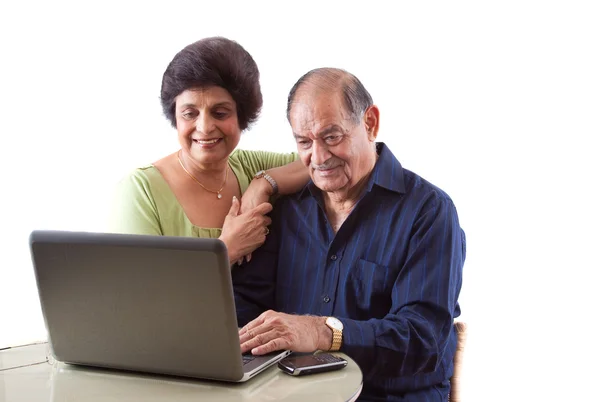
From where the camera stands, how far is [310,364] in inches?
60.7

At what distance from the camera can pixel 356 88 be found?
209 cm

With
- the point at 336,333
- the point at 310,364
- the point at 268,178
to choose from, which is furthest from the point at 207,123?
the point at 310,364

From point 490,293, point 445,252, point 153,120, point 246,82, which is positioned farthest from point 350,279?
point 153,120

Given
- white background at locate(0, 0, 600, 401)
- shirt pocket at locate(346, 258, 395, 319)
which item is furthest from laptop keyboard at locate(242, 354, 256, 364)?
white background at locate(0, 0, 600, 401)

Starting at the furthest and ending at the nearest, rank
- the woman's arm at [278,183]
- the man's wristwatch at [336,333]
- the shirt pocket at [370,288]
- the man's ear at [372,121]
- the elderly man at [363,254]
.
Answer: the woman's arm at [278,183]
the man's ear at [372,121]
the shirt pocket at [370,288]
the elderly man at [363,254]
the man's wristwatch at [336,333]

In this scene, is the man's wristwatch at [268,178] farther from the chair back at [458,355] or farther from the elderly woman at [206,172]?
the chair back at [458,355]

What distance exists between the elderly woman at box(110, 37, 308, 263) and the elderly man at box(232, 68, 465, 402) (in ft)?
0.34

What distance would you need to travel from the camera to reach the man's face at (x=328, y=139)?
2.04 metres

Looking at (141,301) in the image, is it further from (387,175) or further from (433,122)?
(433,122)

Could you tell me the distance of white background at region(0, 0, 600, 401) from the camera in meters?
3.11

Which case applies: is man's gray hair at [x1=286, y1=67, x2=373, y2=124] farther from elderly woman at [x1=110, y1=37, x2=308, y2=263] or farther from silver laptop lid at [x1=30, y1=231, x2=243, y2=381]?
silver laptop lid at [x1=30, y1=231, x2=243, y2=381]

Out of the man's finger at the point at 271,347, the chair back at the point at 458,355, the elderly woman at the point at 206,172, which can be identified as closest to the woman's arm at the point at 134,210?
the elderly woman at the point at 206,172

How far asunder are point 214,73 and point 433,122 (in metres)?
1.30

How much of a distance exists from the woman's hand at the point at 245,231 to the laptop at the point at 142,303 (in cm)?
60
